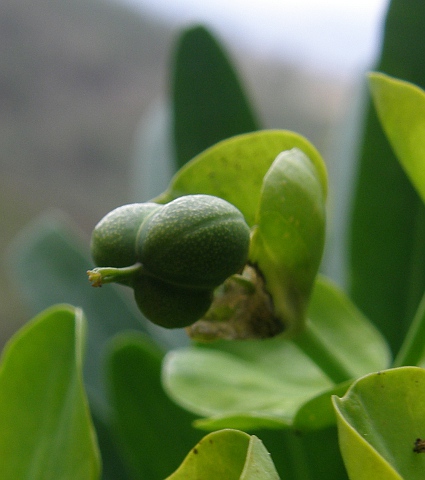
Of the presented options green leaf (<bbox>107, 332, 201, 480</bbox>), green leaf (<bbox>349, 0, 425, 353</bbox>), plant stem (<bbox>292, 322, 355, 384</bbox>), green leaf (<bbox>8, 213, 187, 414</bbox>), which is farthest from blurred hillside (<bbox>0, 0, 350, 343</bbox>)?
plant stem (<bbox>292, 322, 355, 384</bbox>)

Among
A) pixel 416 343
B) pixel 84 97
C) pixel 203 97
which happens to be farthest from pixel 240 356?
pixel 84 97

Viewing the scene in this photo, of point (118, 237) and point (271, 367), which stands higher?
point (118, 237)

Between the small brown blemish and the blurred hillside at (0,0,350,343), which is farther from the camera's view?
the blurred hillside at (0,0,350,343)

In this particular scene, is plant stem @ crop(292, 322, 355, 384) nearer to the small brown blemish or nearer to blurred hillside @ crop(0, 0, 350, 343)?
the small brown blemish

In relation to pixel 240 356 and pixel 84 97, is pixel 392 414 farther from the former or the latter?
pixel 84 97

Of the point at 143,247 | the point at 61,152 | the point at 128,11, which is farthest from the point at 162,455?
the point at 128,11

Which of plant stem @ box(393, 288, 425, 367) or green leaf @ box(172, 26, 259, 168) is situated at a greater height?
green leaf @ box(172, 26, 259, 168)
